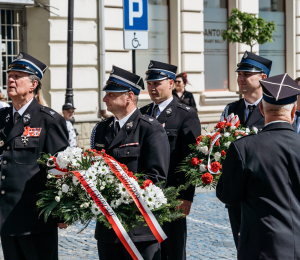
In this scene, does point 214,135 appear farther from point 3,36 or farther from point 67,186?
point 3,36

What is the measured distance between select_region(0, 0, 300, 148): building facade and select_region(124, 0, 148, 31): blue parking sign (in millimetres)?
4226

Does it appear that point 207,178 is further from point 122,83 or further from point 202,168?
point 122,83

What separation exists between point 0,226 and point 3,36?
8.89 metres

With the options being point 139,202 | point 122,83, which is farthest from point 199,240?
point 139,202

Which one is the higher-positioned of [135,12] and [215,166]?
[135,12]

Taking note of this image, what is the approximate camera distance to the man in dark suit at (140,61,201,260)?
15.8 feet

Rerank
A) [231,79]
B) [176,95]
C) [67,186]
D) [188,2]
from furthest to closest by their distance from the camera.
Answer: [231,79] → [188,2] → [176,95] → [67,186]

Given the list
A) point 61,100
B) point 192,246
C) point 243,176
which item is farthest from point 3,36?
point 243,176

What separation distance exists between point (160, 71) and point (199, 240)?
7.88 feet

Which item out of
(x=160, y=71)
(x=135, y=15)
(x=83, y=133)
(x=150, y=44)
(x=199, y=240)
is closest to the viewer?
(x=160, y=71)

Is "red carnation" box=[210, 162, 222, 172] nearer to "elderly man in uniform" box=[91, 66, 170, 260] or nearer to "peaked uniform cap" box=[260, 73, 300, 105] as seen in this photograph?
"elderly man in uniform" box=[91, 66, 170, 260]

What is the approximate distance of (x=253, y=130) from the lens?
4.52m

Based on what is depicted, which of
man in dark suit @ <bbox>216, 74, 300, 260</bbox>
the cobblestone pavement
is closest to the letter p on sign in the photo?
the cobblestone pavement

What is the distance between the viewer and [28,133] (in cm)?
405
